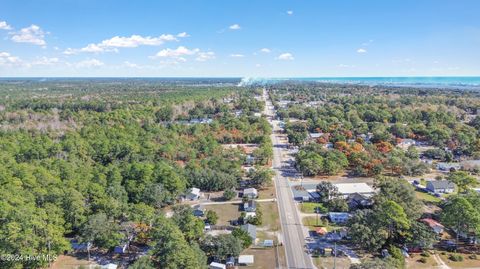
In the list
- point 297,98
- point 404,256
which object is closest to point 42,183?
point 404,256

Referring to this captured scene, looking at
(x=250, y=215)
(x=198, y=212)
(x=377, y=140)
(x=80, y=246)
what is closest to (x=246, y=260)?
(x=250, y=215)

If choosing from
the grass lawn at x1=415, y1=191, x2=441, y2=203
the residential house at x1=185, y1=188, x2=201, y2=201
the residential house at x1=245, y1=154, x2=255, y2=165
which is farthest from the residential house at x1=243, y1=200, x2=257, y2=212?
the grass lawn at x1=415, y1=191, x2=441, y2=203

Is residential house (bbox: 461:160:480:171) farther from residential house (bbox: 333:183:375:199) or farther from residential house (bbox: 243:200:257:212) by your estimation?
residential house (bbox: 243:200:257:212)

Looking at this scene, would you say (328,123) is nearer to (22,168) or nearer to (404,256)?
(404,256)

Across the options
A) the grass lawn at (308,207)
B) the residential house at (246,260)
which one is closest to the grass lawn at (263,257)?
the residential house at (246,260)

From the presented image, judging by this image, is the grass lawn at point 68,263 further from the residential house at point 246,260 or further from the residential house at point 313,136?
the residential house at point 313,136
